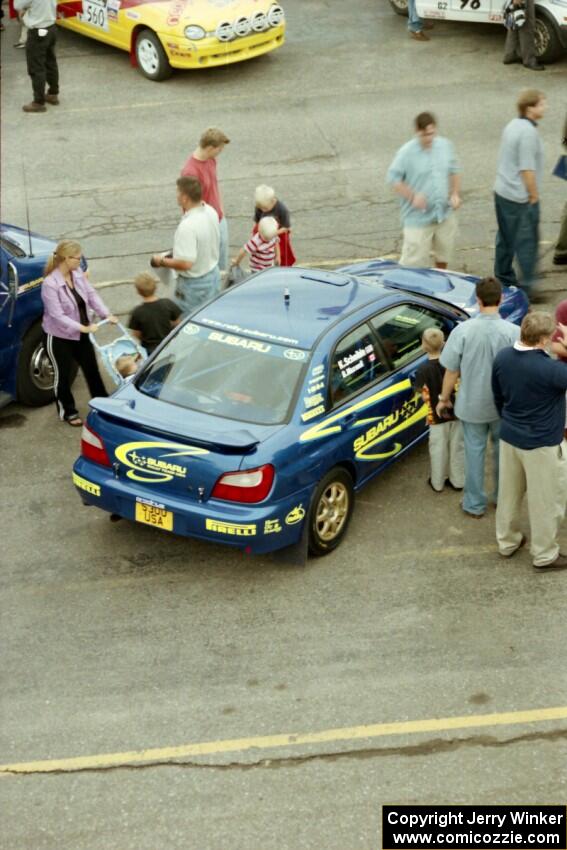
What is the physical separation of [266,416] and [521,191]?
4.26 m

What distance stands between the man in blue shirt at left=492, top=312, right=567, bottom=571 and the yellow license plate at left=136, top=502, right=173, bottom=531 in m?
2.09

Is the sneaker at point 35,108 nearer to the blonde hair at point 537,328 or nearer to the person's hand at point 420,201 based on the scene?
the person's hand at point 420,201

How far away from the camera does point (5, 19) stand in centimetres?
2031

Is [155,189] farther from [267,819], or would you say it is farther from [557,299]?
[267,819]

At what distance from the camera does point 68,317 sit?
378 inches

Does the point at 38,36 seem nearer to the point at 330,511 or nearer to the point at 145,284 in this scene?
the point at 145,284

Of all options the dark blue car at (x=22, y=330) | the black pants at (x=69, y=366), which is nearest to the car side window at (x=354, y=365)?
the black pants at (x=69, y=366)

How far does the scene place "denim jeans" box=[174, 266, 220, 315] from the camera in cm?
1024

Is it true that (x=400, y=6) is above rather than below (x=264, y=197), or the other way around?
above

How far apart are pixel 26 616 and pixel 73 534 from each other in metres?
0.98

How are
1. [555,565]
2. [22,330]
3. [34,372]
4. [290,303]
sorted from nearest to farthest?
[555,565] < [290,303] < [22,330] < [34,372]

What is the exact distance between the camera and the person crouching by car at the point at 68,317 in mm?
9516

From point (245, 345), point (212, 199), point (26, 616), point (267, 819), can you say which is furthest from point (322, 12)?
point (267, 819)

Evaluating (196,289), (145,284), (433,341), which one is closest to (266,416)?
(433,341)
